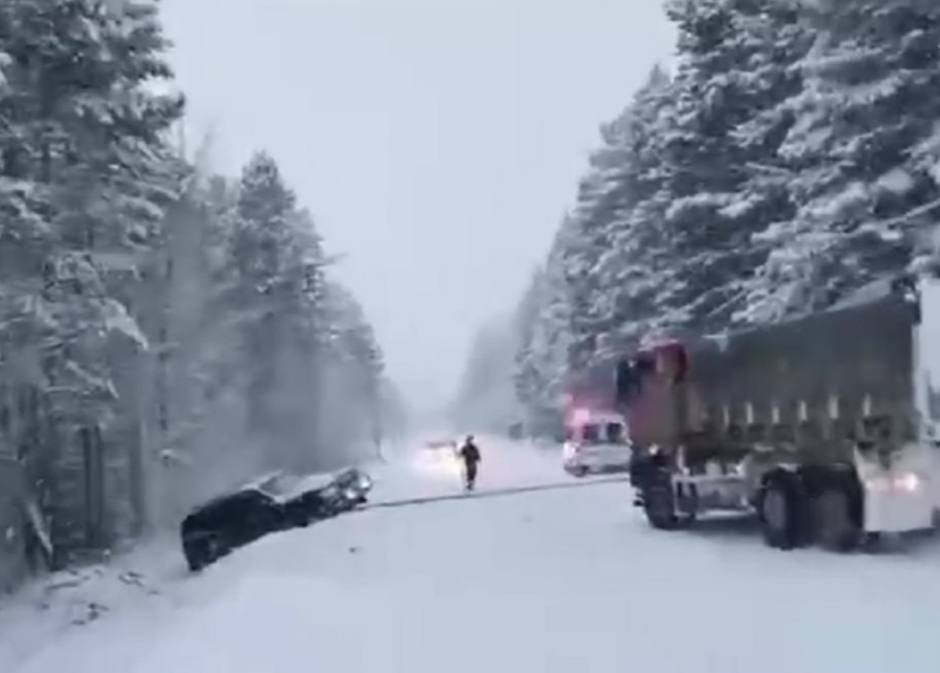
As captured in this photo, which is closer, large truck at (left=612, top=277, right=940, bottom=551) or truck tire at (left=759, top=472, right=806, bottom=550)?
large truck at (left=612, top=277, right=940, bottom=551)

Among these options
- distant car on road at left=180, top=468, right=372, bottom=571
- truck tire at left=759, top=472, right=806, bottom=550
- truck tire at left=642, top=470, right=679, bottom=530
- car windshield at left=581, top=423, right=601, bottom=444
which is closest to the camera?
truck tire at left=759, top=472, right=806, bottom=550

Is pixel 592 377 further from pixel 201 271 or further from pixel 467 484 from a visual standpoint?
pixel 201 271

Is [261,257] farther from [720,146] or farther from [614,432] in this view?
[720,146]

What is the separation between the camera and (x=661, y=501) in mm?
27781

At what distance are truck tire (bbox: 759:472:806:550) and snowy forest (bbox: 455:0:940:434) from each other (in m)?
5.90

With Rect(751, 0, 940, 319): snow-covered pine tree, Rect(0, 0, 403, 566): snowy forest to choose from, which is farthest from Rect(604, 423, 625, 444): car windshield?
Rect(751, 0, 940, 319): snow-covered pine tree

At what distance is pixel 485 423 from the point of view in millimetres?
177625

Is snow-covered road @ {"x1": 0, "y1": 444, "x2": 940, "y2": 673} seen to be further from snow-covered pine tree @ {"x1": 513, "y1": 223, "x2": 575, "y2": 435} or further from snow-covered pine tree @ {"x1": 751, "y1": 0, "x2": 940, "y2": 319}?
snow-covered pine tree @ {"x1": 513, "y1": 223, "x2": 575, "y2": 435}

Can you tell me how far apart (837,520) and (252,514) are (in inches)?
573

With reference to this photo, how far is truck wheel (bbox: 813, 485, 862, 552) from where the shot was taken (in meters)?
22.0

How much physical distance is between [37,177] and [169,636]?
637 inches

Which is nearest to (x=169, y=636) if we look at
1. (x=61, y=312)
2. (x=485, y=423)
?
(x=61, y=312)

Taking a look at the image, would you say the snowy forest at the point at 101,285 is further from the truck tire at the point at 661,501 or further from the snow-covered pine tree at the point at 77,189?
the truck tire at the point at 661,501

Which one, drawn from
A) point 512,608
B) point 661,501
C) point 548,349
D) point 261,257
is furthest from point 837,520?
point 548,349
